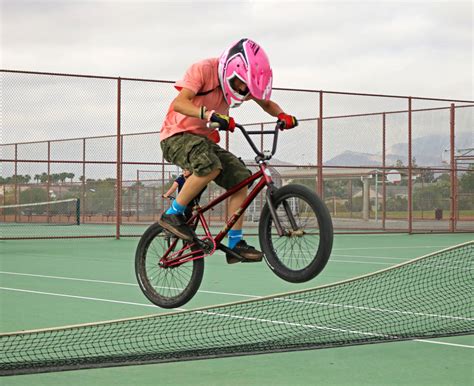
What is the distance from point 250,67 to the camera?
548 centimetres

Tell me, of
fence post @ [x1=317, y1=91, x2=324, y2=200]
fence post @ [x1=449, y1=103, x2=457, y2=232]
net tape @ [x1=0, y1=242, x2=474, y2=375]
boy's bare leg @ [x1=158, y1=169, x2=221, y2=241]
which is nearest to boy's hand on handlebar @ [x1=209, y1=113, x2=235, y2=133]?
boy's bare leg @ [x1=158, y1=169, x2=221, y2=241]

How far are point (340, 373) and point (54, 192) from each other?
25.8 metres

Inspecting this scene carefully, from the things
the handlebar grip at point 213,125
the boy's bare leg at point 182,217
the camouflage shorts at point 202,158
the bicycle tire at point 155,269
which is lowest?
the bicycle tire at point 155,269

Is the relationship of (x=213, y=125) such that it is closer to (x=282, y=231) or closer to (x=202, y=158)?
(x=202, y=158)

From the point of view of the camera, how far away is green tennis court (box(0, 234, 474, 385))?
251 inches

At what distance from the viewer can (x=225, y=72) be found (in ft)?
19.0

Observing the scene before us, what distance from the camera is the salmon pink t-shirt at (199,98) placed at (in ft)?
19.6

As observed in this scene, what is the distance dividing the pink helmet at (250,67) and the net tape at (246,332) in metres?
1.70

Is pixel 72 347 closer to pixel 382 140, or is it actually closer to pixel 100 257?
pixel 100 257

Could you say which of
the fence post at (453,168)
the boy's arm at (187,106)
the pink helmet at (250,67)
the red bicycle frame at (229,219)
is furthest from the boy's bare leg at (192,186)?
the fence post at (453,168)

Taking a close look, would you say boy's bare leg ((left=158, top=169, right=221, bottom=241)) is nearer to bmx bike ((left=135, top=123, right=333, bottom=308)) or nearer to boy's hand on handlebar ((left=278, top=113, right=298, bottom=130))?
bmx bike ((left=135, top=123, right=333, bottom=308))

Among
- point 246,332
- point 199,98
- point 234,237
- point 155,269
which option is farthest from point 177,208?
point 246,332

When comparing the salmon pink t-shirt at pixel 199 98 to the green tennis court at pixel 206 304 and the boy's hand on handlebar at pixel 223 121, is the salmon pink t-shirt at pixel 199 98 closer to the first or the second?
the boy's hand on handlebar at pixel 223 121

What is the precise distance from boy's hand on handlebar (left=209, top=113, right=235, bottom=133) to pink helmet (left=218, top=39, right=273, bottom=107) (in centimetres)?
21
